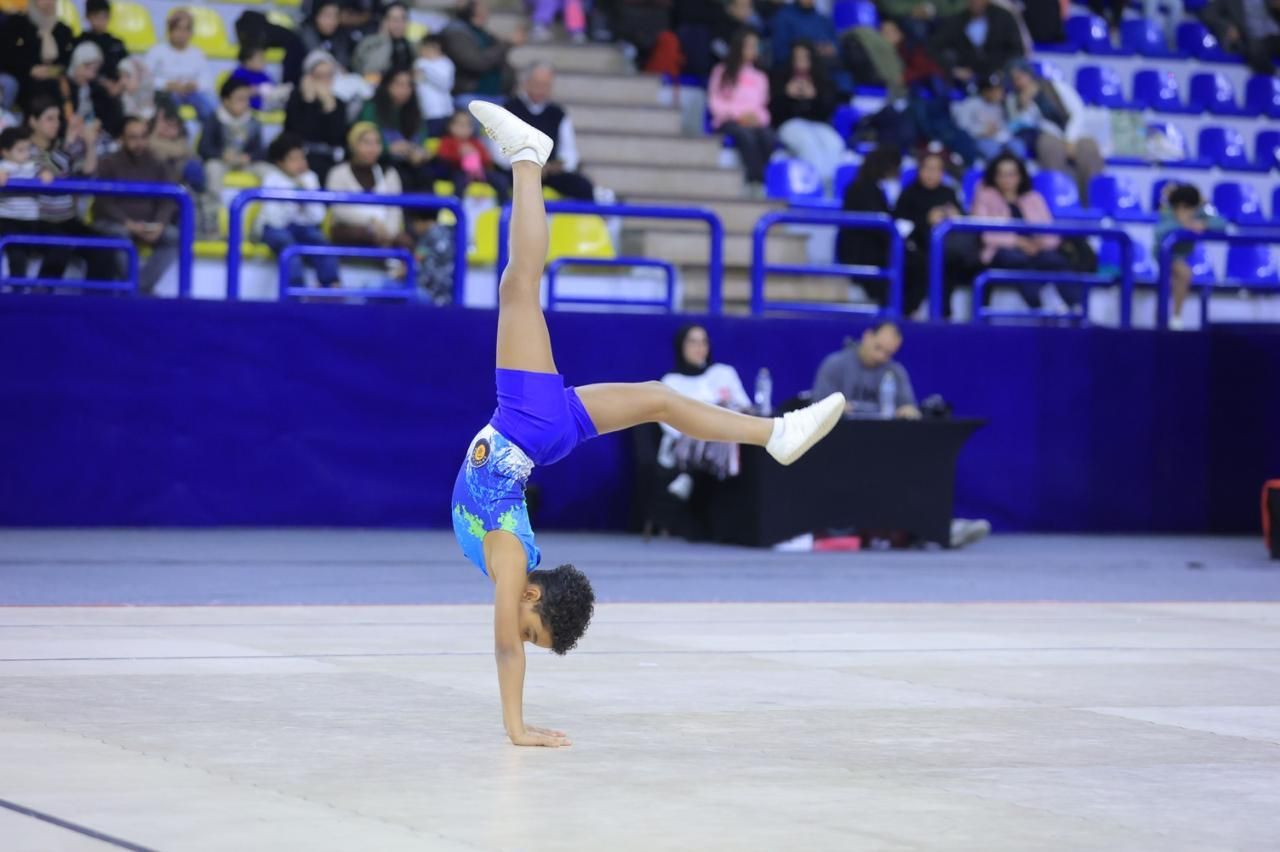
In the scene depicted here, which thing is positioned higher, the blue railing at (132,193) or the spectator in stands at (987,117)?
the spectator in stands at (987,117)

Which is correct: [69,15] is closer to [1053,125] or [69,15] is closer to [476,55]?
[476,55]

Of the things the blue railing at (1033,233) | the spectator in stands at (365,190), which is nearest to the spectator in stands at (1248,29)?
the blue railing at (1033,233)

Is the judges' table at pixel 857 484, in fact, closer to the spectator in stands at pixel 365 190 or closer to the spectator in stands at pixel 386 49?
the spectator in stands at pixel 365 190

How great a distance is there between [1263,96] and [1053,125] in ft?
12.9

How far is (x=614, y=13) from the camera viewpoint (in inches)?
851

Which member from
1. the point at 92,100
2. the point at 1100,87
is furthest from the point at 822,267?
the point at 1100,87

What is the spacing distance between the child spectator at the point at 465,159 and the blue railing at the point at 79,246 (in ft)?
11.5

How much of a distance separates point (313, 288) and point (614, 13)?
21.8 ft

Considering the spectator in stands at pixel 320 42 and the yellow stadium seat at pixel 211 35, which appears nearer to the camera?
the spectator in stands at pixel 320 42

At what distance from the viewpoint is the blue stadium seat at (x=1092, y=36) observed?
81.0 ft

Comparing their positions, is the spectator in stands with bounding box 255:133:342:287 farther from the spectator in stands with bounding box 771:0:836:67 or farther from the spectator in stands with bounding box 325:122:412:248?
the spectator in stands with bounding box 771:0:836:67

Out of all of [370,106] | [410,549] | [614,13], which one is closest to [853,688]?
[410,549]

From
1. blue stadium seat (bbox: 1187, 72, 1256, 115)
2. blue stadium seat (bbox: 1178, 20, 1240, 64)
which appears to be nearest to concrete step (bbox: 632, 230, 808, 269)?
blue stadium seat (bbox: 1187, 72, 1256, 115)

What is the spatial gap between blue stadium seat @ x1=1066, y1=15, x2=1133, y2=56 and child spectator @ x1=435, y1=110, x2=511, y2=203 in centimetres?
923
